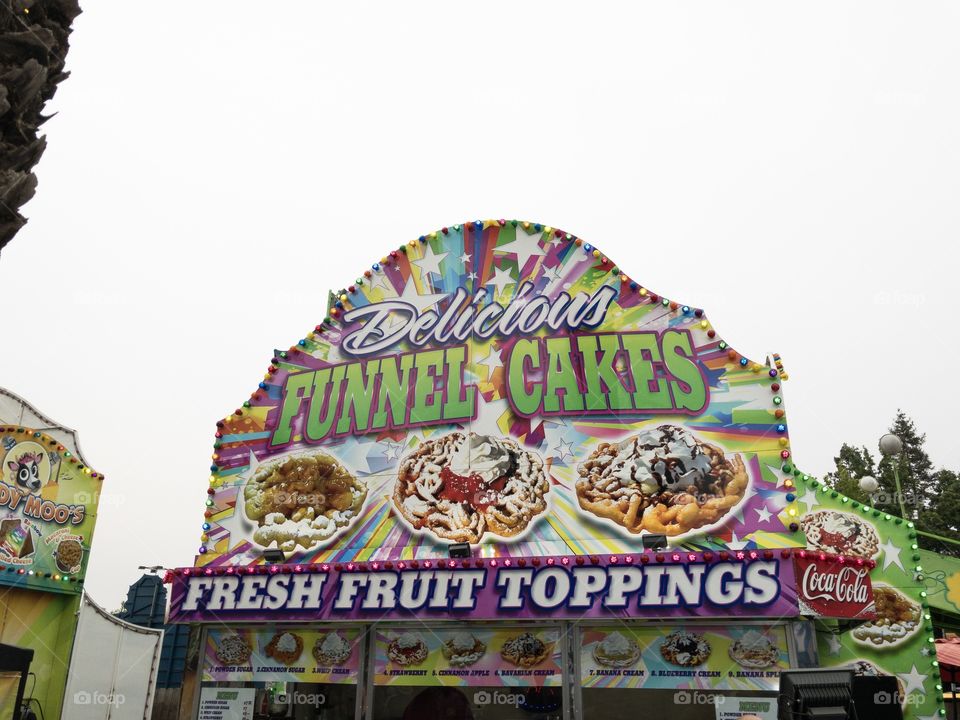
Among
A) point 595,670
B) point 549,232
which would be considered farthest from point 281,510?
point 549,232

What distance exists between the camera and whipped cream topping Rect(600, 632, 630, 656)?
436 inches

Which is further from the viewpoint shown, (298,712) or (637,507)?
(298,712)

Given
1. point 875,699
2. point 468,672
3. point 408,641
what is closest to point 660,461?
point 468,672

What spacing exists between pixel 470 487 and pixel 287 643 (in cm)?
432

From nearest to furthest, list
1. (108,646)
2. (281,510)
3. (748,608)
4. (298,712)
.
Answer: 1. (748,608)
2. (298,712)
3. (281,510)
4. (108,646)

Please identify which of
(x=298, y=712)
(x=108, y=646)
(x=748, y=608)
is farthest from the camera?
(x=108, y=646)

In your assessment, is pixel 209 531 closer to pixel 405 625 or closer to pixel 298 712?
pixel 298 712

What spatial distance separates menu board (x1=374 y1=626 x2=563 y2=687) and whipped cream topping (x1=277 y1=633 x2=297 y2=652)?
1.69 m

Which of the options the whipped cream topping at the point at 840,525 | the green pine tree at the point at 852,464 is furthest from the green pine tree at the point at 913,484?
the whipped cream topping at the point at 840,525

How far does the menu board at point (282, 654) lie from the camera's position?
Answer: 12438mm

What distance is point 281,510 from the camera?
46.3 feet

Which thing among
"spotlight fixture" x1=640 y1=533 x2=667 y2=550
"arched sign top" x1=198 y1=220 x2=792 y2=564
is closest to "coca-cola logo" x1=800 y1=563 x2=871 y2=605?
"arched sign top" x1=198 y1=220 x2=792 y2=564

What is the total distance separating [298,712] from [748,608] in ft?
26.6

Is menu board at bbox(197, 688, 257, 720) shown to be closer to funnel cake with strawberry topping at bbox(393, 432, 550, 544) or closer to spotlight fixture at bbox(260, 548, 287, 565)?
spotlight fixture at bbox(260, 548, 287, 565)
